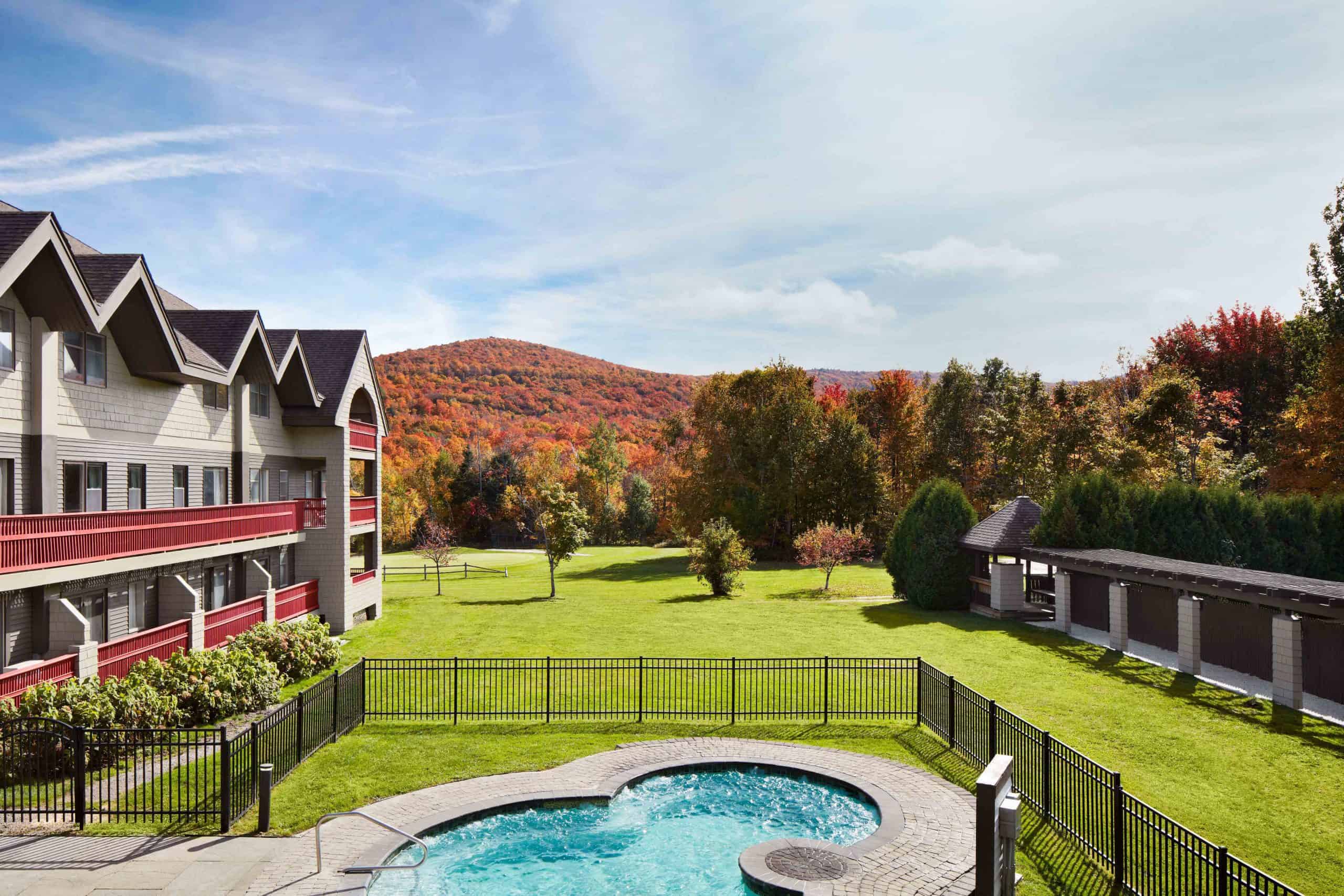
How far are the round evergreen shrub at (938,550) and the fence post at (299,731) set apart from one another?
27239 millimetres

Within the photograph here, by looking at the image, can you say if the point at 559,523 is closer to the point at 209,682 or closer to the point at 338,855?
the point at 209,682

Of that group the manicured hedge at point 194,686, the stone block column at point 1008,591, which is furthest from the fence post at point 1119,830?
the stone block column at point 1008,591

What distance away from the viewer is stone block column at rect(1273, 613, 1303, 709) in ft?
64.9

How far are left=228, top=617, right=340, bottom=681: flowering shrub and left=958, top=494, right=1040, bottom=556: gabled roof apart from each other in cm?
2534

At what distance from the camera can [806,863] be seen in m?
12.1

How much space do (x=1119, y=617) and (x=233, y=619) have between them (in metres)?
27.7

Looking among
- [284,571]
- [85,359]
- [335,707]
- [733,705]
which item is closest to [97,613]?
[85,359]

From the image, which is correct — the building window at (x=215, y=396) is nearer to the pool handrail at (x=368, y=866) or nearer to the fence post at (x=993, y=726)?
the pool handrail at (x=368, y=866)

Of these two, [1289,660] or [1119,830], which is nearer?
[1119,830]

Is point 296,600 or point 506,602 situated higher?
point 296,600

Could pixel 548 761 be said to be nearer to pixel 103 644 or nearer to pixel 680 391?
pixel 103 644

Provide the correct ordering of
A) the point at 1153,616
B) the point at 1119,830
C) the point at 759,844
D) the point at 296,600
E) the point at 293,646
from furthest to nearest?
1. the point at 296,600
2. the point at 1153,616
3. the point at 293,646
4. the point at 759,844
5. the point at 1119,830

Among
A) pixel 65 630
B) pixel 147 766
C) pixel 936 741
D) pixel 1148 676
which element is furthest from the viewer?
pixel 1148 676

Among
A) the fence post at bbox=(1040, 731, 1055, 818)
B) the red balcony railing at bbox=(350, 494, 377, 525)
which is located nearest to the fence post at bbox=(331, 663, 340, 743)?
the fence post at bbox=(1040, 731, 1055, 818)
